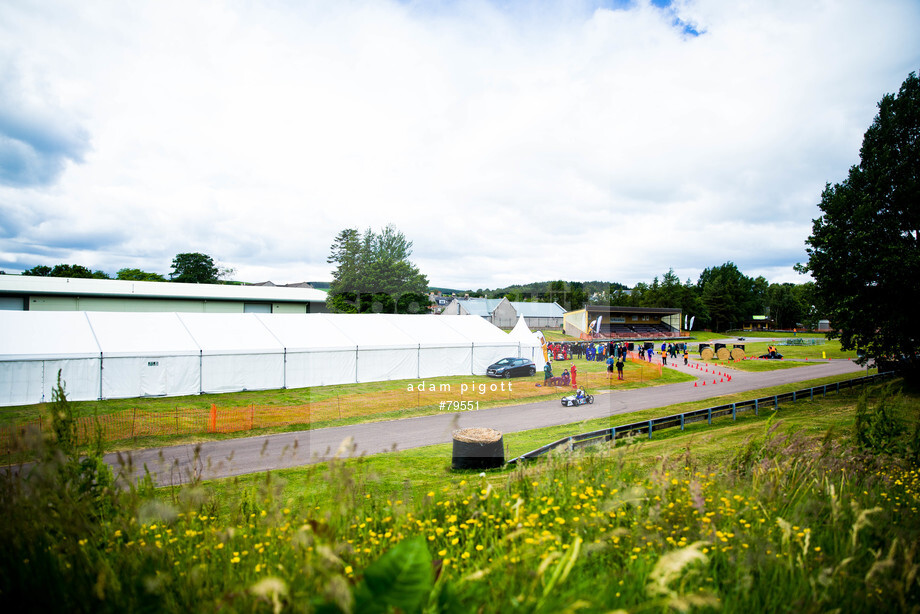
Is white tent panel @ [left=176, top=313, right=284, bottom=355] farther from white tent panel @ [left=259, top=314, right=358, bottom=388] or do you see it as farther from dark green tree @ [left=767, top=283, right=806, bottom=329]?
dark green tree @ [left=767, top=283, right=806, bottom=329]

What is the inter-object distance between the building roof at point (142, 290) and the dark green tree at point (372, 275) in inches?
277

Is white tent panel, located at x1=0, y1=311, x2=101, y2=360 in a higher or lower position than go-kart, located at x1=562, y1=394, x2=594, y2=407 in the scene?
higher

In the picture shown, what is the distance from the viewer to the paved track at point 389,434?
1062 centimetres

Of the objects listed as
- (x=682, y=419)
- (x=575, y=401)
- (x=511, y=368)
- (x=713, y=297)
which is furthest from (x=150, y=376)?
(x=713, y=297)

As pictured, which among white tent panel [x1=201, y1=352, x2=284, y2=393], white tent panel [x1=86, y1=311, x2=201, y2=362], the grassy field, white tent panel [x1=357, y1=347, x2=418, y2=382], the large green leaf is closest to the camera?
the large green leaf

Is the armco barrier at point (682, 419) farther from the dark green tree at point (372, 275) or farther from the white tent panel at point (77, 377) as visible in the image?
the dark green tree at point (372, 275)

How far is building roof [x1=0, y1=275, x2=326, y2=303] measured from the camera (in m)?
33.5

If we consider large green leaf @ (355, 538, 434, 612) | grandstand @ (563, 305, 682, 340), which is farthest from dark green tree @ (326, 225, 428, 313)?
large green leaf @ (355, 538, 434, 612)

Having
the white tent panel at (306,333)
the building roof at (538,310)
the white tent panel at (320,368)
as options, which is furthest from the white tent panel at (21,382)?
the building roof at (538,310)

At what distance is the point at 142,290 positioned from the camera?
39.5 metres

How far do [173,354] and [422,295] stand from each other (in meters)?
45.5

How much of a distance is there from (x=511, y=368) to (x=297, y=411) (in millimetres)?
12823

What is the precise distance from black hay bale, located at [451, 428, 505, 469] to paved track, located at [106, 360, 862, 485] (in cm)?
91

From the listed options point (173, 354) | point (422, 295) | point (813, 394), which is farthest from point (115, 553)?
point (422, 295)
